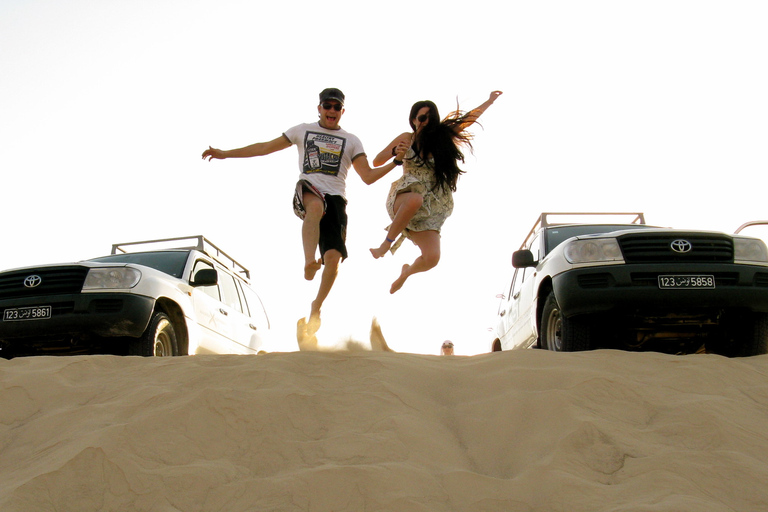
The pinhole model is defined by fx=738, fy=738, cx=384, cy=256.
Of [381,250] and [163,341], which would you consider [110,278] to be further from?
[381,250]

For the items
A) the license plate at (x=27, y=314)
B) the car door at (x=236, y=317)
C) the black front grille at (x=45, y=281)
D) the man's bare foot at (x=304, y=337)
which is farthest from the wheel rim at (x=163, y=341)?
the car door at (x=236, y=317)

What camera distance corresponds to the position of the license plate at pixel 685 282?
16.9 ft

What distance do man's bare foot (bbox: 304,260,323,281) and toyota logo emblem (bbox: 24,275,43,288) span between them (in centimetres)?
202

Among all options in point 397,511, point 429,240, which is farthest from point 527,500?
point 429,240

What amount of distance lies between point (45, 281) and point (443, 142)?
333cm

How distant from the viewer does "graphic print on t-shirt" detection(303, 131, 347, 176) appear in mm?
6258

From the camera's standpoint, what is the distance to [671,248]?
17.7ft

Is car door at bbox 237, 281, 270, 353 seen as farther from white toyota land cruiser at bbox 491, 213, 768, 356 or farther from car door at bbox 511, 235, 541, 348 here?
white toyota land cruiser at bbox 491, 213, 768, 356

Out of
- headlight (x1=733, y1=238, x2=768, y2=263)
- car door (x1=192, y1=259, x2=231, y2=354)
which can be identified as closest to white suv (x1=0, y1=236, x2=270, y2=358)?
car door (x1=192, y1=259, x2=231, y2=354)

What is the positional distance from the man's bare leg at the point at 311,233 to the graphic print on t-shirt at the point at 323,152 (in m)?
0.30

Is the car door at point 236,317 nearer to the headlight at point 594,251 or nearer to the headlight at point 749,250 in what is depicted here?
the headlight at point 594,251

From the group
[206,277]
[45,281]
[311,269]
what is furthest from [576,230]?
[45,281]

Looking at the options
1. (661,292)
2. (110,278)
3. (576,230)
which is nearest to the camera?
(661,292)

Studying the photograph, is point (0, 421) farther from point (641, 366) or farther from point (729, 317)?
point (729, 317)
